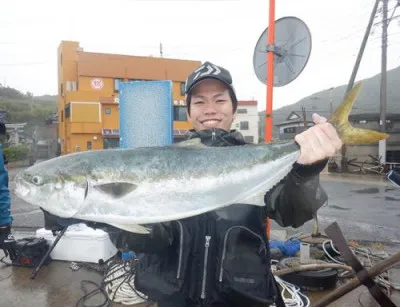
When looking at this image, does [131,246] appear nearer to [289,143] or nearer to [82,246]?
[289,143]

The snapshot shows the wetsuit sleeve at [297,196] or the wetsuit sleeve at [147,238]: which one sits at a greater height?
the wetsuit sleeve at [297,196]

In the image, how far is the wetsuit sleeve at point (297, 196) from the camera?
215 cm

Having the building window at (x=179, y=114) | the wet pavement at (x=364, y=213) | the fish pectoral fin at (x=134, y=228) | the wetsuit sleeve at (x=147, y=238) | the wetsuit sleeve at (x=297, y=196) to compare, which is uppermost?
the building window at (x=179, y=114)

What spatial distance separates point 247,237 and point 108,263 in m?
3.49

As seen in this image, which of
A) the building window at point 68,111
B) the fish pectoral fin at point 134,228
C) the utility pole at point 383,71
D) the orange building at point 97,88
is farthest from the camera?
the building window at point 68,111

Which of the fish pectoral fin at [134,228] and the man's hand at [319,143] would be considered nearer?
the fish pectoral fin at [134,228]

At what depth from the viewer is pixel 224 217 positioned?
2.33 m

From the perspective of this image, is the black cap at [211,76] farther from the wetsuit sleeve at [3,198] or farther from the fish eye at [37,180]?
the wetsuit sleeve at [3,198]

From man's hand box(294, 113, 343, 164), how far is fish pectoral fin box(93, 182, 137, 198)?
1163 millimetres

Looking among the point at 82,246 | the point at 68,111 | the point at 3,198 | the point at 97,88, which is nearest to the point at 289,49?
the point at 82,246

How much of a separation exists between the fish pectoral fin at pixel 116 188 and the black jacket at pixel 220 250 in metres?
0.34

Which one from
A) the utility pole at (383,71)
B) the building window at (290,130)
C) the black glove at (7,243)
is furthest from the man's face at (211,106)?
the building window at (290,130)

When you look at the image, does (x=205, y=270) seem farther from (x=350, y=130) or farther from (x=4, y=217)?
(x=4, y=217)

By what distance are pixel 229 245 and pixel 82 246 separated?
361 centimetres
